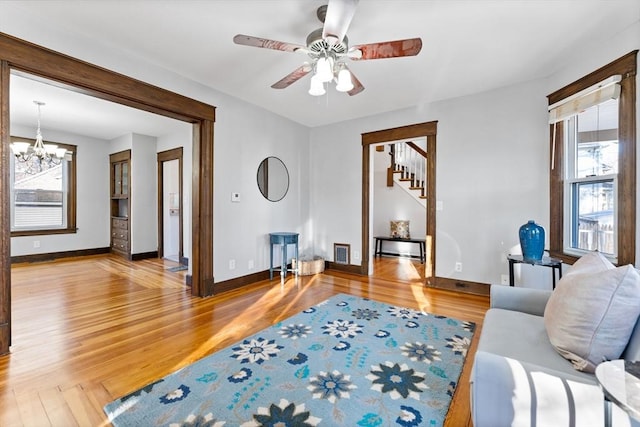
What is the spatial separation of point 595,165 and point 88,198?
331 inches

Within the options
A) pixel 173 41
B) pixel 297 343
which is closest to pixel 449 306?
pixel 297 343

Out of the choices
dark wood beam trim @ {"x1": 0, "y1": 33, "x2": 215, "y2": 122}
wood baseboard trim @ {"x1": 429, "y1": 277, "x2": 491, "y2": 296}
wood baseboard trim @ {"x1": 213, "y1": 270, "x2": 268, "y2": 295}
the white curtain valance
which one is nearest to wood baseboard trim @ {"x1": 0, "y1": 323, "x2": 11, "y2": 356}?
wood baseboard trim @ {"x1": 213, "y1": 270, "x2": 268, "y2": 295}

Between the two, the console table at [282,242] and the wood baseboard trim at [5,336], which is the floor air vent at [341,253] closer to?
the console table at [282,242]

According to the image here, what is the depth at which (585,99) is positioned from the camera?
8.47 feet

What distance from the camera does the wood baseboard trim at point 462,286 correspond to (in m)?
3.55

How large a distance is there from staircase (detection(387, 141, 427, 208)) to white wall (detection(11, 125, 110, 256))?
648 centimetres

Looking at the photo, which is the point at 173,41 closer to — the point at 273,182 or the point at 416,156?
the point at 273,182

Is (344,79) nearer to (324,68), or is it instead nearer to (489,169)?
(324,68)

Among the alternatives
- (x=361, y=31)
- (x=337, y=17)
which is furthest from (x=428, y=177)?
(x=337, y=17)

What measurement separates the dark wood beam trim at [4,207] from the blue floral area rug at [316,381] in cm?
132

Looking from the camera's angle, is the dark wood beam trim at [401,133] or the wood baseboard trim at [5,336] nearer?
the wood baseboard trim at [5,336]

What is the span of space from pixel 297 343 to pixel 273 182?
9.02ft

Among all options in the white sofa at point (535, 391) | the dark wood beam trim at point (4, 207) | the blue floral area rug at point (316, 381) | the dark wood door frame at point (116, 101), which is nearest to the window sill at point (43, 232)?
the dark wood door frame at point (116, 101)

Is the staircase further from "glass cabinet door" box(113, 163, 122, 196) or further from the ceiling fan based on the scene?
"glass cabinet door" box(113, 163, 122, 196)
